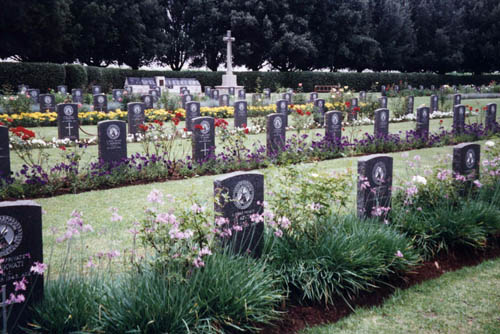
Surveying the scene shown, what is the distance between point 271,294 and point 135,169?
17.1ft

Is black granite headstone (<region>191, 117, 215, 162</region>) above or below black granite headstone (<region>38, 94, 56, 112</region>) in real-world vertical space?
below

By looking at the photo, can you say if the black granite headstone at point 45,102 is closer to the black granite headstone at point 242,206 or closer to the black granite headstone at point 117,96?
the black granite headstone at point 117,96

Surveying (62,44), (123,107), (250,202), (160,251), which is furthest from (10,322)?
(62,44)

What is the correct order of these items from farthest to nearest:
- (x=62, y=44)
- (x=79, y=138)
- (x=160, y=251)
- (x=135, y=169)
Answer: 1. (x=62, y=44)
2. (x=79, y=138)
3. (x=135, y=169)
4. (x=160, y=251)

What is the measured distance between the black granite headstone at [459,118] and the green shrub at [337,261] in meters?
10.0

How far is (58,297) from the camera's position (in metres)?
2.92

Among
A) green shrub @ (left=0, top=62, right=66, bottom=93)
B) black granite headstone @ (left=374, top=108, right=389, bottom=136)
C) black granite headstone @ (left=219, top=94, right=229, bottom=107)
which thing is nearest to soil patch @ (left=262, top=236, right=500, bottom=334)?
black granite headstone @ (left=374, top=108, right=389, bottom=136)

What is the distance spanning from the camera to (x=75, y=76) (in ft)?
87.2

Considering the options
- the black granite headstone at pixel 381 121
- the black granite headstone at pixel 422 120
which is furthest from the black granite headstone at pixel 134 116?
the black granite headstone at pixel 422 120

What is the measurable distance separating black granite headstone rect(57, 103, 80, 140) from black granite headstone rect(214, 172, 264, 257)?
9270 millimetres

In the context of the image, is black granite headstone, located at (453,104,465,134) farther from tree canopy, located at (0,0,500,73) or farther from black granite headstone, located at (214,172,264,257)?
tree canopy, located at (0,0,500,73)

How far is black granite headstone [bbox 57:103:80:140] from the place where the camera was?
38.6 ft

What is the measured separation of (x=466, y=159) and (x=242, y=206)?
3.07 meters

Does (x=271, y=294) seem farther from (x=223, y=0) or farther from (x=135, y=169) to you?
(x=223, y=0)
